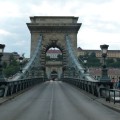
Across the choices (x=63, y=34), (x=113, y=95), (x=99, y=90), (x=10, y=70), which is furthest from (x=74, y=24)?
(x=113, y=95)

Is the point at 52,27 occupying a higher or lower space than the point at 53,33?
higher

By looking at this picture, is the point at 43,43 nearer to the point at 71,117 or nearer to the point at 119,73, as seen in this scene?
the point at 119,73

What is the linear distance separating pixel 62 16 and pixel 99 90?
6741 centimetres

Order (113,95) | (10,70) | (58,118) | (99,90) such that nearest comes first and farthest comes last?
(58,118), (113,95), (99,90), (10,70)

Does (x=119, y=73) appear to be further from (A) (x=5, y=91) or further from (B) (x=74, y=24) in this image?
(A) (x=5, y=91)

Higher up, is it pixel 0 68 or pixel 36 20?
pixel 36 20

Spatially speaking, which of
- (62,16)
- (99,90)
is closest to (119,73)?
(62,16)

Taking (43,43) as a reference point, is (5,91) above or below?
below

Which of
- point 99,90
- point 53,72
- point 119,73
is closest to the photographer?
point 99,90

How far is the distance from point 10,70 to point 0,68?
4109 inches

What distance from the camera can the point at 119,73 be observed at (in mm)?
140625

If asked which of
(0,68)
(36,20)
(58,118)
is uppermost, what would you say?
(36,20)

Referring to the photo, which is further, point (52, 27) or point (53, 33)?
point (53, 33)

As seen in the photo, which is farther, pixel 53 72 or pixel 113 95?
pixel 53 72
